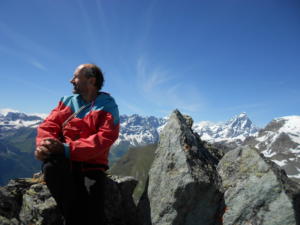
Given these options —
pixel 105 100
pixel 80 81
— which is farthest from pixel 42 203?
pixel 80 81

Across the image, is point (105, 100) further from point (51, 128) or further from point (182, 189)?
point (182, 189)

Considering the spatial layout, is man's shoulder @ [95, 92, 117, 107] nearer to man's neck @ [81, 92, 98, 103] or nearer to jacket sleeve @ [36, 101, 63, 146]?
man's neck @ [81, 92, 98, 103]

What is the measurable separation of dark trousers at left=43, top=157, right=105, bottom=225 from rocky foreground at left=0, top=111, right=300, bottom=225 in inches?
92.2

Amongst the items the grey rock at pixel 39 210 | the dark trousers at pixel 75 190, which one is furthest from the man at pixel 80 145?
the grey rock at pixel 39 210

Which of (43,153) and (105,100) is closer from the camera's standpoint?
(43,153)

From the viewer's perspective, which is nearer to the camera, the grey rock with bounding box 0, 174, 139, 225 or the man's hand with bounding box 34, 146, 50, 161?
the man's hand with bounding box 34, 146, 50, 161

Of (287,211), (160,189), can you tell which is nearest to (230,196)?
(287,211)

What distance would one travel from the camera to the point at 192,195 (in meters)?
8.88

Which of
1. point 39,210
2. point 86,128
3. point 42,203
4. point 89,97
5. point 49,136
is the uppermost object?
point 89,97

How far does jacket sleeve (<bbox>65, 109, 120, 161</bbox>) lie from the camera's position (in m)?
6.96

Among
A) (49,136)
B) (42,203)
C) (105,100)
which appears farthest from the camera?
(42,203)

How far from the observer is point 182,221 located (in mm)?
8906

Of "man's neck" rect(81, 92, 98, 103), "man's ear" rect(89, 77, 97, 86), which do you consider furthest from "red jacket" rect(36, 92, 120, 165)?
"man's ear" rect(89, 77, 97, 86)

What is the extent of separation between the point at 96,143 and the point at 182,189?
358cm
